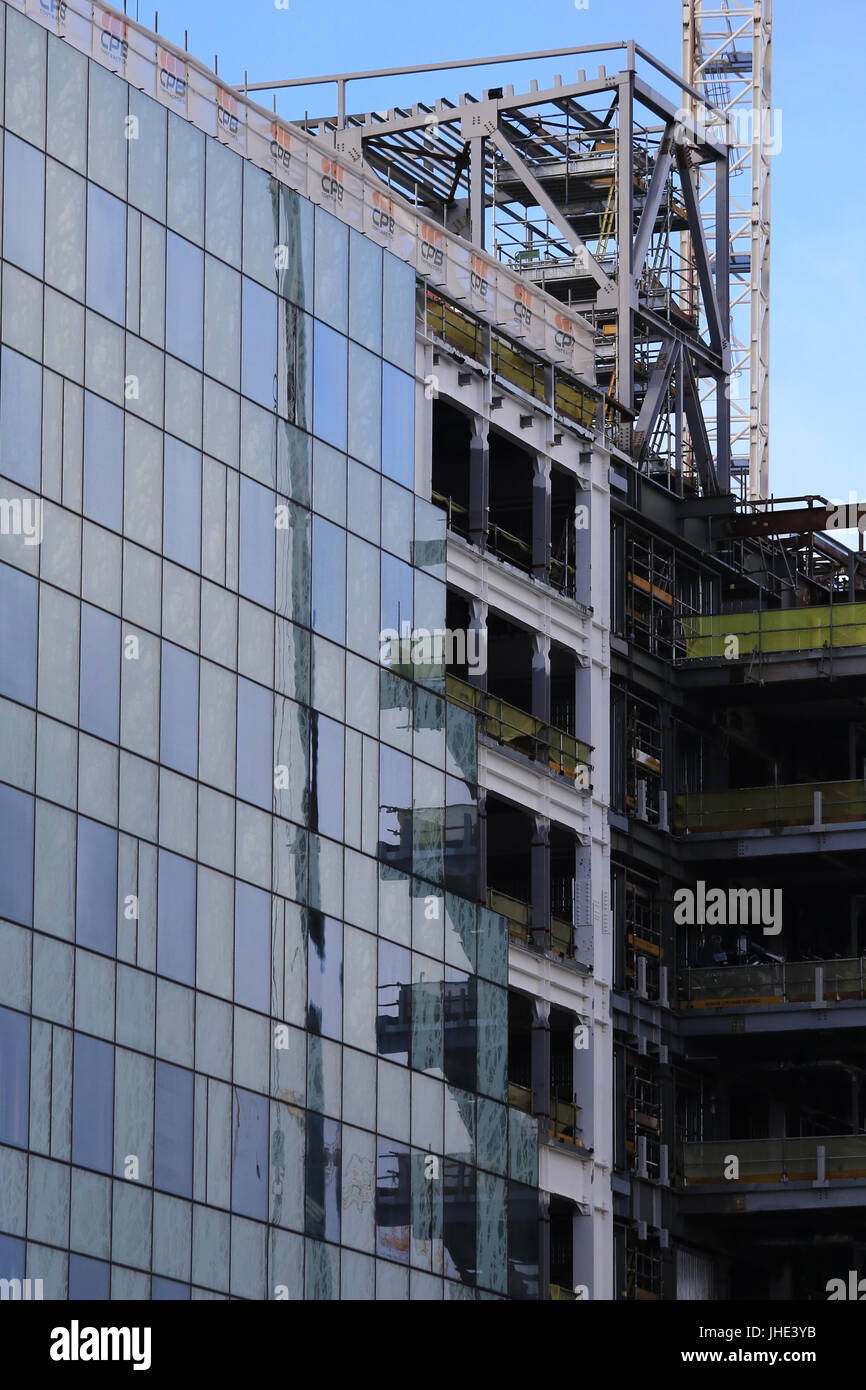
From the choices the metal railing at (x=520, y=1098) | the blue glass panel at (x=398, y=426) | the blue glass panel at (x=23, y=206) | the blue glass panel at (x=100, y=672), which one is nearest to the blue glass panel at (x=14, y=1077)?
the blue glass panel at (x=100, y=672)

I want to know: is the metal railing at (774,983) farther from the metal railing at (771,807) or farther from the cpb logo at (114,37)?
the cpb logo at (114,37)

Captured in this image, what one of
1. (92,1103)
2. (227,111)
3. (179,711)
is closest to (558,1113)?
(179,711)

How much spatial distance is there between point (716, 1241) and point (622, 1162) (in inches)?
227

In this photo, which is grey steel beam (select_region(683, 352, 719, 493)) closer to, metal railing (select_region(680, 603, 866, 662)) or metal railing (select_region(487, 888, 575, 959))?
metal railing (select_region(680, 603, 866, 662))

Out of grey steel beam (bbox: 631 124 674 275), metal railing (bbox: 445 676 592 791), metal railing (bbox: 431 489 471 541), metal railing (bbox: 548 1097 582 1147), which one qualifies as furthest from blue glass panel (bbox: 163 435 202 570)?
grey steel beam (bbox: 631 124 674 275)

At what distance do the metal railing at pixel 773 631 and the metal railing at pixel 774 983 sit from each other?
28.2ft

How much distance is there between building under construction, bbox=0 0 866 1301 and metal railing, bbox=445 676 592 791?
0.34 feet

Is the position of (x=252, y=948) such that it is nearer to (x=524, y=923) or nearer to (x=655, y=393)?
(x=524, y=923)

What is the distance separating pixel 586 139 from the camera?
339 feet

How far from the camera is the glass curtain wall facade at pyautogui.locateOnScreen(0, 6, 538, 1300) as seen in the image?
2645 inches

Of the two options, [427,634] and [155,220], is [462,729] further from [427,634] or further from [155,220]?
[155,220]

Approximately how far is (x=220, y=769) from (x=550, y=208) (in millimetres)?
31722

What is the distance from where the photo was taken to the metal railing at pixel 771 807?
90625 millimetres
